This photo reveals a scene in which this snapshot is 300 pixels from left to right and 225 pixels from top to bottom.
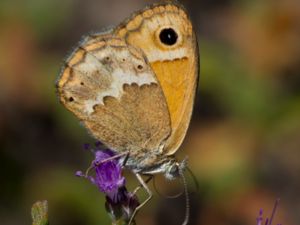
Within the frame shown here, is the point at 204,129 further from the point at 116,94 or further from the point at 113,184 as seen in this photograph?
the point at 113,184

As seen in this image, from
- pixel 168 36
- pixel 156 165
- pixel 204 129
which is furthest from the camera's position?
pixel 204 129

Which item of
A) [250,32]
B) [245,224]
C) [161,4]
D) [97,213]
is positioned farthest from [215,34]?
[161,4]

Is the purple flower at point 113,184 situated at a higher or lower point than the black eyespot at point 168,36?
lower

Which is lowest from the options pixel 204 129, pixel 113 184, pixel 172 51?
pixel 113 184

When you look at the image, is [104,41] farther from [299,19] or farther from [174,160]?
[299,19]

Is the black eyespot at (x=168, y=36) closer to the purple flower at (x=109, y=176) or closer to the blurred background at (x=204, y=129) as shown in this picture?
the purple flower at (x=109, y=176)

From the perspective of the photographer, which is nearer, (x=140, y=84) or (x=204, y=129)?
(x=140, y=84)

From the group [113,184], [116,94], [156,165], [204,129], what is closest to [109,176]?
[113,184]

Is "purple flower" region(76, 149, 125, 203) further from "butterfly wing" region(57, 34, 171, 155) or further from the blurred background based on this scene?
the blurred background

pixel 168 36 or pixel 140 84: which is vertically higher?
pixel 168 36

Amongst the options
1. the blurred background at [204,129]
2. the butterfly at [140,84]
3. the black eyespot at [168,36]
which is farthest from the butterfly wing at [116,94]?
the blurred background at [204,129]
